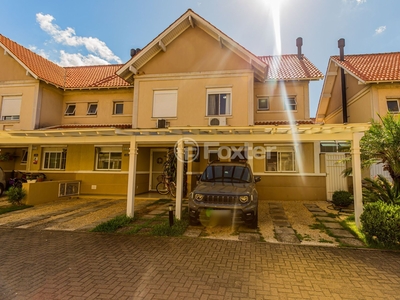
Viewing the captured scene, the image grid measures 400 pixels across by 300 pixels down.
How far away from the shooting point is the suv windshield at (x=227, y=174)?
25.9 ft

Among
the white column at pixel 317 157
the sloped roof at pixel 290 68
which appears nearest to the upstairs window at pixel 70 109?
the sloped roof at pixel 290 68

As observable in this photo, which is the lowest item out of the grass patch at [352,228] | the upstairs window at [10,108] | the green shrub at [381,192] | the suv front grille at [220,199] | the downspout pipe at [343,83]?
the grass patch at [352,228]

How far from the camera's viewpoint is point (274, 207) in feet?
33.4

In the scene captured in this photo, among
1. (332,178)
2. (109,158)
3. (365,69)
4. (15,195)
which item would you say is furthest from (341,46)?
(15,195)

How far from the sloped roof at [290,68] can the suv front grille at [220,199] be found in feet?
25.8

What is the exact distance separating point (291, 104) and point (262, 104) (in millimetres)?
1499

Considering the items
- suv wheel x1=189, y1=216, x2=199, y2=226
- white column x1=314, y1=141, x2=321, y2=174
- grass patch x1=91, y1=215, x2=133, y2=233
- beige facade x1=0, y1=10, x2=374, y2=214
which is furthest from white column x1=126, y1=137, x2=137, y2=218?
white column x1=314, y1=141, x2=321, y2=174

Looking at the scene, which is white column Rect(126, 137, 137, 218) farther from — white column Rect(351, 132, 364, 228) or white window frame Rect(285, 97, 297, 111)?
white window frame Rect(285, 97, 297, 111)

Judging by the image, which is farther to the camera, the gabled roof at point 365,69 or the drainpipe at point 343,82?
the drainpipe at point 343,82

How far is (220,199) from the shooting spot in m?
6.78

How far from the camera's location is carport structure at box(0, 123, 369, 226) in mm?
6940

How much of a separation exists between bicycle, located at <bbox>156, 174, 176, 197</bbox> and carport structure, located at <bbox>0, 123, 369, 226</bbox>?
4.68 m

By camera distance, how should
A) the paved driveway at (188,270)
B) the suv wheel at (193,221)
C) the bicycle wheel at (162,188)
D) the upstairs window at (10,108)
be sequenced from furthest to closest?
the bicycle wheel at (162,188)
the upstairs window at (10,108)
the suv wheel at (193,221)
the paved driveway at (188,270)

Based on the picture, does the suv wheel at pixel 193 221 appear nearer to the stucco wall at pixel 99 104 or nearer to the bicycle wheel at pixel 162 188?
the bicycle wheel at pixel 162 188
